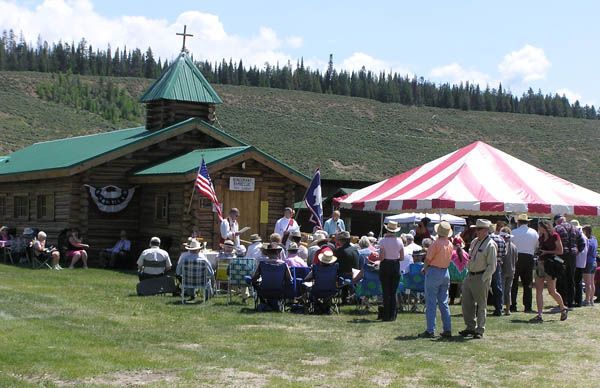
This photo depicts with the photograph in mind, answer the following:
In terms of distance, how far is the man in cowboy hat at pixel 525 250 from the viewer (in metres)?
17.0

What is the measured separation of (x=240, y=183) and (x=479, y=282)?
12742 millimetres

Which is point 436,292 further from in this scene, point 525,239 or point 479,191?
point 479,191

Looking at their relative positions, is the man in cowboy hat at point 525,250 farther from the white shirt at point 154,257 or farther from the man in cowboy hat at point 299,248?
the white shirt at point 154,257

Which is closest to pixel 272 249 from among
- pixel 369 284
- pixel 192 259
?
pixel 192 259

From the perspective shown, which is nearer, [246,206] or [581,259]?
[581,259]

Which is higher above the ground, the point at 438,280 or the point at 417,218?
the point at 417,218

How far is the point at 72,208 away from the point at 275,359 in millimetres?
17459

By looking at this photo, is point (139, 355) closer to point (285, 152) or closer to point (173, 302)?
point (173, 302)

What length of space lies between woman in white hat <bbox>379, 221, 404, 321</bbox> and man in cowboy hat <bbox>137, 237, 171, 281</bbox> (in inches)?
181

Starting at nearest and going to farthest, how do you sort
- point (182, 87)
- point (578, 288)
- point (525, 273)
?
point (525, 273) → point (578, 288) → point (182, 87)

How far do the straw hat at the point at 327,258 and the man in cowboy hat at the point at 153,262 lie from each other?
11.0 feet

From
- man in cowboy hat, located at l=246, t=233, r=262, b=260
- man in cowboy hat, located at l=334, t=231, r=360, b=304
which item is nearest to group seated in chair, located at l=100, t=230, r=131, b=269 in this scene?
man in cowboy hat, located at l=246, t=233, r=262, b=260

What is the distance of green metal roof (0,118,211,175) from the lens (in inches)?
1092

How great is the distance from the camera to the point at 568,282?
58.6ft
